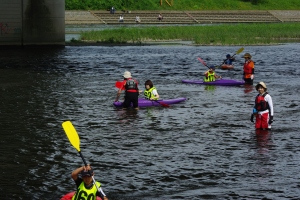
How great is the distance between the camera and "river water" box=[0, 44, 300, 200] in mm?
14797

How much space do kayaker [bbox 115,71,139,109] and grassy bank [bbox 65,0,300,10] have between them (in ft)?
233

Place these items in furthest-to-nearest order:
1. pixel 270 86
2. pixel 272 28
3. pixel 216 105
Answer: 1. pixel 272 28
2. pixel 270 86
3. pixel 216 105

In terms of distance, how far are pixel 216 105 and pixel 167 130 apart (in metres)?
5.97

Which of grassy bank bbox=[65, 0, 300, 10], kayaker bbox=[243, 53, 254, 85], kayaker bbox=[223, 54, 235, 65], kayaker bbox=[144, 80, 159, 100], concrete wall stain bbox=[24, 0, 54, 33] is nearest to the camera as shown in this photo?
kayaker bbox=[144, 80, 159, 100]

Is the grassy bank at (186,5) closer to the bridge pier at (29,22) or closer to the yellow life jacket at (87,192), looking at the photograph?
the bridge pier at (29,22)

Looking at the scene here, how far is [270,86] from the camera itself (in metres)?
33.5

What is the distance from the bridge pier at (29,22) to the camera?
188 ft

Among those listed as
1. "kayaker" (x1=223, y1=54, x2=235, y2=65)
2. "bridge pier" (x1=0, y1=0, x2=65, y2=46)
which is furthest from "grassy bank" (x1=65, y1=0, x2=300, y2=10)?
"kayaker" (x1=223, y1=54, x2=235, y2=65)

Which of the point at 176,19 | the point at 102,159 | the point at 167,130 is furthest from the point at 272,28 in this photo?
the point at 102,159

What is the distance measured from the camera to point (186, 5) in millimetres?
104875

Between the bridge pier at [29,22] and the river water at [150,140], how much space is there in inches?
749

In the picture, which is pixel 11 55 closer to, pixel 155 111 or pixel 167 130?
pixel 155 111

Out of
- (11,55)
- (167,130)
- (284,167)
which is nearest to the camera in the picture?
(284,167)

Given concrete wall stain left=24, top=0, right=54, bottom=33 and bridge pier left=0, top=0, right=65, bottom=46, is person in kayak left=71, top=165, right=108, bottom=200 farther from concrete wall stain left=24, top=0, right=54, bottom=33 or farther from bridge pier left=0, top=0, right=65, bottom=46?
concrete wall stain left=24, top=0, right=54, bottom=33
